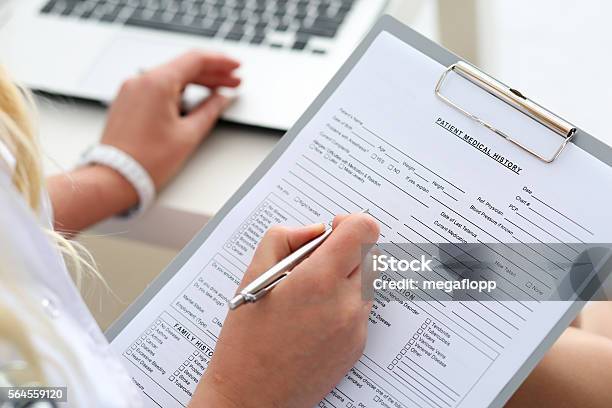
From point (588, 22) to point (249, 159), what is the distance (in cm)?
31

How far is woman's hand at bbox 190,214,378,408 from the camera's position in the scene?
1.48ft

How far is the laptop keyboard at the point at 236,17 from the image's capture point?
2.33 ft

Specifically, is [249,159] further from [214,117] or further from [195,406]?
[195,406]

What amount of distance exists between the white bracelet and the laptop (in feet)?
0.22

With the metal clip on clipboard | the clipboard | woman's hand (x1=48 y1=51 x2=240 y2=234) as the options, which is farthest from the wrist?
the metal clip on clipboard

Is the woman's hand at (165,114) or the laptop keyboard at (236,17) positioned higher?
the laptop keyboard at (236,17)

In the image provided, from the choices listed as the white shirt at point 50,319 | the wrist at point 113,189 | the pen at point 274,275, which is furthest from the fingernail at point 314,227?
the wrist at point 113,189

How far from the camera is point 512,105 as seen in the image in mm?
462

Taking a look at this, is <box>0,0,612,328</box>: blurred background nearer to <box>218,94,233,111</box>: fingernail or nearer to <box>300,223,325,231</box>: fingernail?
<box>218,94,233,111</box>: fingernail

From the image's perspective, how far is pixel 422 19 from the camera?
76 centimetres

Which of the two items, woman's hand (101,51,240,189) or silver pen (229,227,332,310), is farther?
woman's hand (101,51,240,189)

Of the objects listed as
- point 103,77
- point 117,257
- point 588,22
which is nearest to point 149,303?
point 103,77

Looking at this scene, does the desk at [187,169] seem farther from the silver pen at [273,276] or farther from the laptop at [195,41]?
the silver pen at [273,276]

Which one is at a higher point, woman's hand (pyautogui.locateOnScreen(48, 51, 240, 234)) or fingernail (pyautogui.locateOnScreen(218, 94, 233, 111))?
fingernail (pyautogui.locateOnScreen(218, 94, 233, 111))
